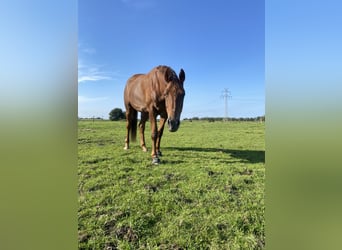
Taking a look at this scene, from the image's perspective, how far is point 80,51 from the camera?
5.04 feet

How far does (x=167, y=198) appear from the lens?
187cm

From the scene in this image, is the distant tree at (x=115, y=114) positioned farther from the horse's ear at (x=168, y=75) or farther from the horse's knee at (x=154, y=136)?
the horse's knee at (x=154, y=136)

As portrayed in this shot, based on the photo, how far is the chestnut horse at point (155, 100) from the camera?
2090mm

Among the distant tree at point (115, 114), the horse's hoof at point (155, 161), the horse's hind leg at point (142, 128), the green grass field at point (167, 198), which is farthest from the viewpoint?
the horse's hind leg at point (142, 128)

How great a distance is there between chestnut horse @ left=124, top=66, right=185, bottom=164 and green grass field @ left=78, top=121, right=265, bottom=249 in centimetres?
22

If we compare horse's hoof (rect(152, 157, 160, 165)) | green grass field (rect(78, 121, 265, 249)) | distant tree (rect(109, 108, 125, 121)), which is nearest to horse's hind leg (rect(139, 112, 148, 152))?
green grass field (rect(78, 121, 265, 249))

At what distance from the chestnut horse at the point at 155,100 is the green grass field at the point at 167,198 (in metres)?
0.22

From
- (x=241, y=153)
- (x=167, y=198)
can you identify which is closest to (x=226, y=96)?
(x=167, y=198)

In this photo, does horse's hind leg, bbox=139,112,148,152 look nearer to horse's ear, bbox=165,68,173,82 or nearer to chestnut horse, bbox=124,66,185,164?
chestnut horse, bbox=124,66,185,164

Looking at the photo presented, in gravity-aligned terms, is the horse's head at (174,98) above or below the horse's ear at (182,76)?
below


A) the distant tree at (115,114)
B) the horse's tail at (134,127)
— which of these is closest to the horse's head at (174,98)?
the distant tree at (115,114)
